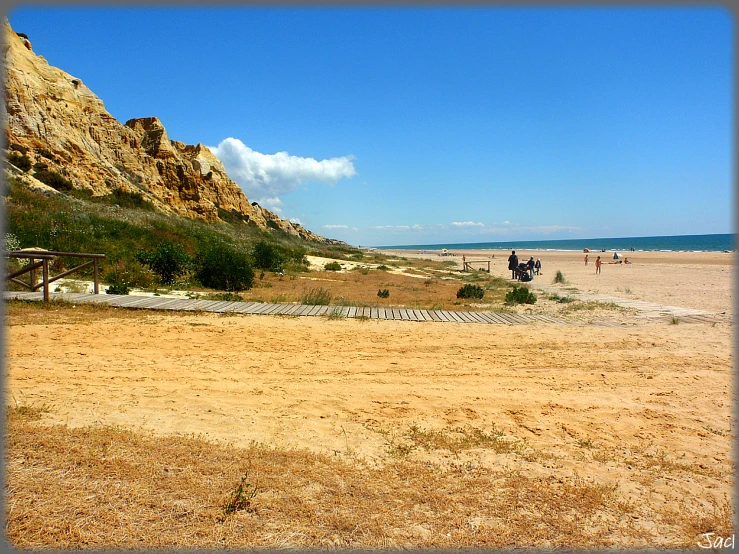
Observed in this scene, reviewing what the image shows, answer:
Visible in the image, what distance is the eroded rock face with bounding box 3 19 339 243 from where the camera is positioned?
27016 mm

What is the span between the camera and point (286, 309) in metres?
9.71

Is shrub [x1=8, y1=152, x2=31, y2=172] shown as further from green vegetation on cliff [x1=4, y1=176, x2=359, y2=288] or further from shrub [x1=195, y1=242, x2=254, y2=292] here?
shrub [x1=195, y1=242, x2=254, y2=292]

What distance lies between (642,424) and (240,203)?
48.0 meters

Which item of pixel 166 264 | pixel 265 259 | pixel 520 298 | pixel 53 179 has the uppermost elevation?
pixel 53 179

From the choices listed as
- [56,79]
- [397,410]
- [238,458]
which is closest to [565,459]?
[397,410]

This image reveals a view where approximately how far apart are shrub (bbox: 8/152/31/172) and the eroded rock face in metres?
0.84

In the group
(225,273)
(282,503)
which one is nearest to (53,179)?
(225,273)

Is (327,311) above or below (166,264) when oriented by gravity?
below

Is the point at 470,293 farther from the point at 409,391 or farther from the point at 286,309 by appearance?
the point at 409,391

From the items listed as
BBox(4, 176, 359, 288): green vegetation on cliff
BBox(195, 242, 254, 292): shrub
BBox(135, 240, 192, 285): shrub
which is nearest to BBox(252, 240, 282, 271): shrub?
BBox(4, 176, 359, 288): green vegetation on cliff

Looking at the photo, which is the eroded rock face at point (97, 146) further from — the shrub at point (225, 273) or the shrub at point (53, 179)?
the shrub at point (225, 273)

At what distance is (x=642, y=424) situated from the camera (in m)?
4.32

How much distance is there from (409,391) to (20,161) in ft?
91.9

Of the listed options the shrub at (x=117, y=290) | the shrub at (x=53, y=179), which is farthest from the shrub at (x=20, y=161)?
the shrub at (x=117, y=290)
